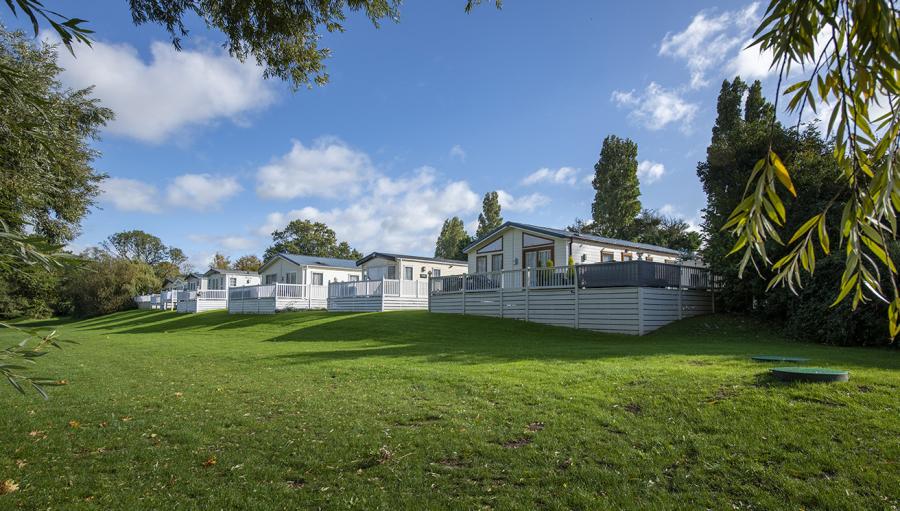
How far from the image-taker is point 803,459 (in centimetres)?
427

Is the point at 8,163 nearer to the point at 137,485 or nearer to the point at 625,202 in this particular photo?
the point at 137,485

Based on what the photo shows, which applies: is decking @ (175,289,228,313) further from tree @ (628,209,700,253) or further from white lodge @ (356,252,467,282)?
tree @ (628,209,700,253)

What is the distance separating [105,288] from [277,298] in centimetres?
2611

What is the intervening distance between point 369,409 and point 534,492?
9.69 feet

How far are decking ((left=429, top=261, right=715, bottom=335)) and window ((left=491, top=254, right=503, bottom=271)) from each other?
5.78 m

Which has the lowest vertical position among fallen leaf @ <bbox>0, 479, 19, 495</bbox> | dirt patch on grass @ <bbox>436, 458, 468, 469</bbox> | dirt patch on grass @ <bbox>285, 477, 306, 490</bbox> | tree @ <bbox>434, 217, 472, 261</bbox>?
dirt patch on grass @ <bbox>285, 477, 306, 490</bbox>

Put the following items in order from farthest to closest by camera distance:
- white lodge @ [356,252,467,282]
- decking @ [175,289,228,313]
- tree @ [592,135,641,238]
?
tree @ [592,135,641,238], decking @ [175,289,228,313], white lodge @ [356,252,467,282]

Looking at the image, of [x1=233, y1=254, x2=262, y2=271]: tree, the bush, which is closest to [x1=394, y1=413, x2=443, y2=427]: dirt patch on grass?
the bush

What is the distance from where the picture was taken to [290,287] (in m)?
33.2

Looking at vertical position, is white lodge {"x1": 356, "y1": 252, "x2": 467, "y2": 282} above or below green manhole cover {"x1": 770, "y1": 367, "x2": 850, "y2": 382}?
above

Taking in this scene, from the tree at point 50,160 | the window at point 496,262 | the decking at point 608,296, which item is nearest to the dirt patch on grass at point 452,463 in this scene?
the tree at point 50,160

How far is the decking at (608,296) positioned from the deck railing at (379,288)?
24.2 ft

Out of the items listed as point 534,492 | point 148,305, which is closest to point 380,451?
point 534,492

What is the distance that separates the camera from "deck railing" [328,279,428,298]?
28000 mm
